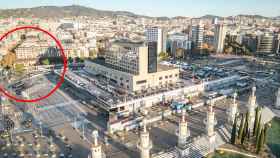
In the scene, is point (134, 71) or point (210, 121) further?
point (134, 71)

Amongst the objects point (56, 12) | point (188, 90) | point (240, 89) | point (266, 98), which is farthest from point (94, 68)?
point (56, 12)

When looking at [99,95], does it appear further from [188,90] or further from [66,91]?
[188,90]

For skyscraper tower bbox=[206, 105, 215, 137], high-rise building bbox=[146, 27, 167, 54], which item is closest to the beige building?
skyscraper tower bbox=[206, 105, 215, 137]

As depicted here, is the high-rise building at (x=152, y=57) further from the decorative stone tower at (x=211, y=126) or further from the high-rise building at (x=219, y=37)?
the high-rise building at (x=219, y=37)

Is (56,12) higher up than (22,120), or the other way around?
(56,12)

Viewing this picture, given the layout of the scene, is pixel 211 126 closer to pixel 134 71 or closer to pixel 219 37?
pixel 134 71

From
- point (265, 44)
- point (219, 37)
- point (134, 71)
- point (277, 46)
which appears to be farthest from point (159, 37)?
point (134, 71)
